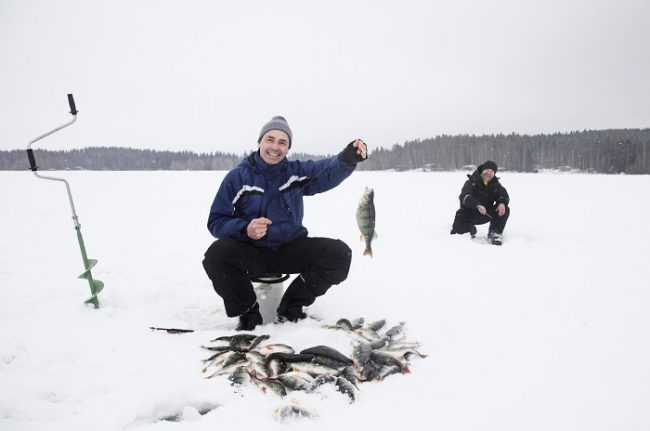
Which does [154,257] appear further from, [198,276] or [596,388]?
[596,388]

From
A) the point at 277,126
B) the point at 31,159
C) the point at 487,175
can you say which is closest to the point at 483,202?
the point at 487,175

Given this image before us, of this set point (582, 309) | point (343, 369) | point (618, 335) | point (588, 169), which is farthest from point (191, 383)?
point (588, 169)

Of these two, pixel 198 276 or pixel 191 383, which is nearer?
pixel 191 383

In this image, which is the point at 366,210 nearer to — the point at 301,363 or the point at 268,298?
the point at 268,298

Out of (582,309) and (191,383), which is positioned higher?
(191,383)

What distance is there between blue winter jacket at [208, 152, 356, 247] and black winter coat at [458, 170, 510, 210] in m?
4.83

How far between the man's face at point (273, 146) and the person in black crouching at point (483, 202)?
5331mm

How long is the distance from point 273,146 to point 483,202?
5831 millimetres

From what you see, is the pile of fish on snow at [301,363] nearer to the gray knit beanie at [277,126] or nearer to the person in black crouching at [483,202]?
the gray knit beanie at [277,126]

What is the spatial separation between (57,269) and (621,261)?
8.72m

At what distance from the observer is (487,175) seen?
7.77 meters

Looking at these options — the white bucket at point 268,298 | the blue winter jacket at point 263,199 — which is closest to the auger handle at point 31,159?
the blue winter jacket at point 263,199

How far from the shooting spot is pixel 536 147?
7700 centimetres

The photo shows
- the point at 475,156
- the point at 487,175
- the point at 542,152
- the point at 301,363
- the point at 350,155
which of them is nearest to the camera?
the point at 301,363
